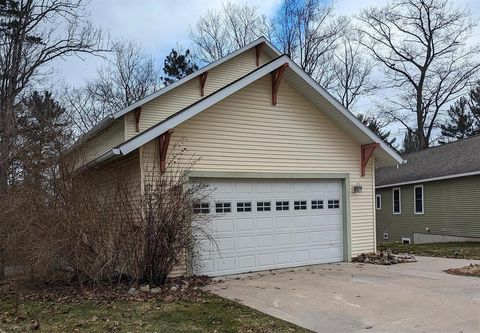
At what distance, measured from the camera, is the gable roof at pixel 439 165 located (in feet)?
67.9

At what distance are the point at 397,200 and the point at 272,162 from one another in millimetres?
16011

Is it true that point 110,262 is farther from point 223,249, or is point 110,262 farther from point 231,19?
point 231,19

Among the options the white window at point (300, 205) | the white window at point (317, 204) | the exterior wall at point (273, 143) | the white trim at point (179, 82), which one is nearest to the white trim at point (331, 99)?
the exterior wall at point (273, 143)

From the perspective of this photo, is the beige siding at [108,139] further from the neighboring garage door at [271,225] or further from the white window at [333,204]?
the white window at [333,204]

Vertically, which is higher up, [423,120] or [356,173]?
[423,120]

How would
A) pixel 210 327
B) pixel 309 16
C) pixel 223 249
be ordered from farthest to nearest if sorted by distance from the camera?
1. pixel 309 16
2. pixel 223 249
3. pixel 210 327

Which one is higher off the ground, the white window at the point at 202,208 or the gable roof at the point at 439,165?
the gable roof at the point at 439,165

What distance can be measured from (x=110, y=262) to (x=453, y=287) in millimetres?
6462

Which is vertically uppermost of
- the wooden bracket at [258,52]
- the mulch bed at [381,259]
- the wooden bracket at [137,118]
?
the wooden bracket at [258,52]

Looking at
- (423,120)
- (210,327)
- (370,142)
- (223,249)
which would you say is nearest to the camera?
(210,327)

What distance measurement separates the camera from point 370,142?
12.9m

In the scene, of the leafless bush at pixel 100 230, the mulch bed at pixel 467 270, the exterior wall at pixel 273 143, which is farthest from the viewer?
the exterior wall at pixel 273 143

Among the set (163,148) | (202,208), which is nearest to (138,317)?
(202,208)

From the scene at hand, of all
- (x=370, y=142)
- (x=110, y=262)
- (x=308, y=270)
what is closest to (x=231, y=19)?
(x=370, y=142)
